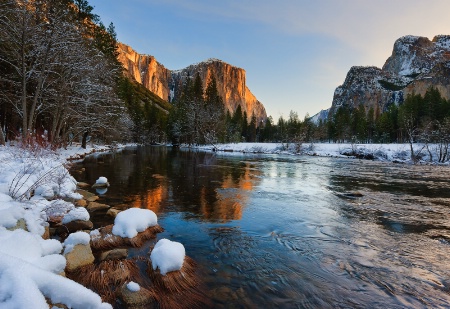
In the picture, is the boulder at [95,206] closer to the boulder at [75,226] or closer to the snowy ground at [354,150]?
the boulder at [75,226]

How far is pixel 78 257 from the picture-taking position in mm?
5270

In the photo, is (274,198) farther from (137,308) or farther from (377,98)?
(377,98)

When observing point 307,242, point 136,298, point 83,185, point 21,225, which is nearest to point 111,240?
point 21,225

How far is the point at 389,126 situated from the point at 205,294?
298 ft

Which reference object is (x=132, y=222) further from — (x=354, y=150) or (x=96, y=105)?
(x=354, y=150)

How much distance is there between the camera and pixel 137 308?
14.1 feet

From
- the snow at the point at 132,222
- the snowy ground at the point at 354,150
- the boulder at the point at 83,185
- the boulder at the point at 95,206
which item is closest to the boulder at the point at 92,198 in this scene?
the boulder at the point at 95,206

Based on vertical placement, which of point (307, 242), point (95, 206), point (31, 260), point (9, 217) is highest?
point (9, 217)

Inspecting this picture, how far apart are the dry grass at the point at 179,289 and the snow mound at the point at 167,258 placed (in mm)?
92

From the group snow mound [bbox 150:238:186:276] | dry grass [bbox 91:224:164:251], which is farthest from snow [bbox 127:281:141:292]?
dry grass [bbox 91:224:164:251]

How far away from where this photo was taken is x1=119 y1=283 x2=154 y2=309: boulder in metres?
4.35

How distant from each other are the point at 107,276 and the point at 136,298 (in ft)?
3.08

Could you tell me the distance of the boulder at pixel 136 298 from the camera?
435 cm

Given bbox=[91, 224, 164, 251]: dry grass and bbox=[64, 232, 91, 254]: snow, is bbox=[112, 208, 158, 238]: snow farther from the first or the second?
bbox=[64, 232, 91, 254]: snow
